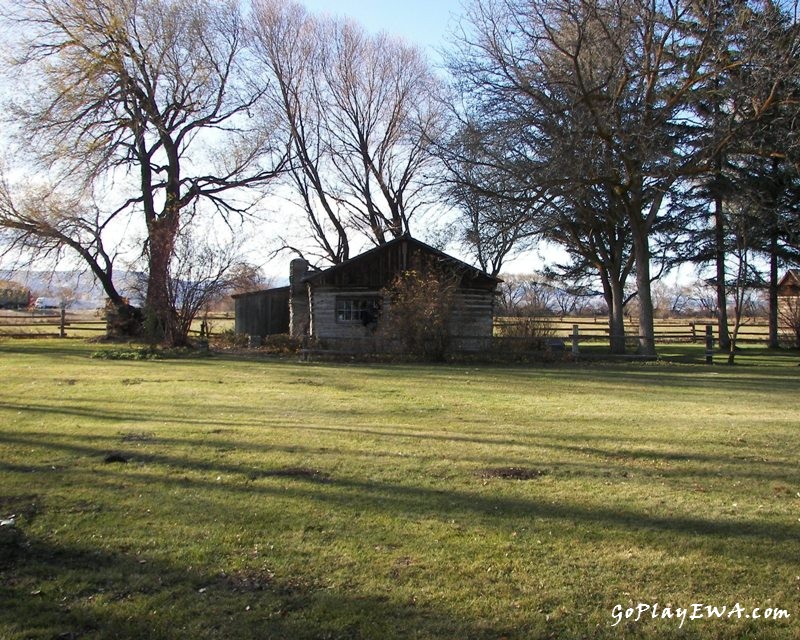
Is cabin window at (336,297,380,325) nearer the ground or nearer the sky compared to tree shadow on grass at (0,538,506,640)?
nearer the sky

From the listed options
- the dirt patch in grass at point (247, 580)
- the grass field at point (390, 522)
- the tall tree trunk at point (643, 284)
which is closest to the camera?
the grass field at point (390, 522)

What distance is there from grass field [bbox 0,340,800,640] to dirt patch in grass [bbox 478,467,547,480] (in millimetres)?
39

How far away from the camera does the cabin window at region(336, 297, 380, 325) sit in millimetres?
26828

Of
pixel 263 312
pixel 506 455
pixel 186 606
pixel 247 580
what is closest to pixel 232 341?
pixel 263 312

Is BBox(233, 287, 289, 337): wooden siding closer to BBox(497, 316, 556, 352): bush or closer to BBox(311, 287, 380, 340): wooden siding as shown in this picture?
BBox(311, 287, 380, 340): wooden siding

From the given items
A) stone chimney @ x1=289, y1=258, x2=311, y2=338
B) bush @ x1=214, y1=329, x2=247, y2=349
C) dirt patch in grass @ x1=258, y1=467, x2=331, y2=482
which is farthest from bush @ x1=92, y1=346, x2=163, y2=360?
dirt patch in grass @ x1=258, y1=467, x2=331, y2=482

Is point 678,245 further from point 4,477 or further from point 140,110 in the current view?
point 4,477

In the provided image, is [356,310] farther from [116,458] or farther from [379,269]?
[116,458]

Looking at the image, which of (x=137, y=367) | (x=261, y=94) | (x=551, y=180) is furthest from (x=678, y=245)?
(x=137, y=367)

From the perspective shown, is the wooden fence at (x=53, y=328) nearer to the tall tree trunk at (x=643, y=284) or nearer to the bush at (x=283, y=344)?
the bush at (x=283, y=344)

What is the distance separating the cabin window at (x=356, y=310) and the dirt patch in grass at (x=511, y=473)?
20361 millimetres

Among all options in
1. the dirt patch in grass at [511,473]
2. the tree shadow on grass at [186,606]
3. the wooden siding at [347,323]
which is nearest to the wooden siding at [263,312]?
the wooden siding at [347,323]

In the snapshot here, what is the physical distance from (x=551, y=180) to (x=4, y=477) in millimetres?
17738

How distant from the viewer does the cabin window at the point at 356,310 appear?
2683 centimetres
